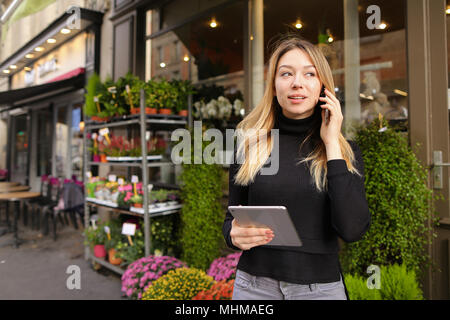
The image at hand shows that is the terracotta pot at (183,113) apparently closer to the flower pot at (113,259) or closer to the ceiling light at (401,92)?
the flower pot at (113,259)

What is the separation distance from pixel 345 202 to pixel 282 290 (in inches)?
15.1

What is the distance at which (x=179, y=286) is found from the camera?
2.48m

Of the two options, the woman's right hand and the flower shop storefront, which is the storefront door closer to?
the flower shop storefront

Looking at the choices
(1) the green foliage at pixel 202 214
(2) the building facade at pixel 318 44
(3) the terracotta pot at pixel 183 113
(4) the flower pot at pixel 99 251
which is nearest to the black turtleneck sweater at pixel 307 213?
(2) the building facade at pixel 318 44

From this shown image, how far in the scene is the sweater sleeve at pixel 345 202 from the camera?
1048mm

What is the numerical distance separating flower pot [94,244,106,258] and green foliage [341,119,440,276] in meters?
3.11

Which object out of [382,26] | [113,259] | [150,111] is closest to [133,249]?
[113,259]

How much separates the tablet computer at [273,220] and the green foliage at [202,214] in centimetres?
227

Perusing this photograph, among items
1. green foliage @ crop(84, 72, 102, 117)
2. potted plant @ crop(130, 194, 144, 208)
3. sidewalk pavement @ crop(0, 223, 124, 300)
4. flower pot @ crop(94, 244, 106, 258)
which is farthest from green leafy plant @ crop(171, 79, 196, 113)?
sidewalk pavement @ crop(0, 223, 124, 300)

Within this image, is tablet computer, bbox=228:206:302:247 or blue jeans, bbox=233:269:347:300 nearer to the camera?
tablet computer, bbox=228:206:302:247

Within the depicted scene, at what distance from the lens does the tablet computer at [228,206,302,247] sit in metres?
0.96

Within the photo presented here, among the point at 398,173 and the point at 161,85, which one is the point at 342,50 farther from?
the point at 161,85

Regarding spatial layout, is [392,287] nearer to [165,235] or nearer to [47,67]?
[165,235]

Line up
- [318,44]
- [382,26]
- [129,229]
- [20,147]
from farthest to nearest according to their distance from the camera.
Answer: [20,147], [129,229], [318,44], [382,26]
